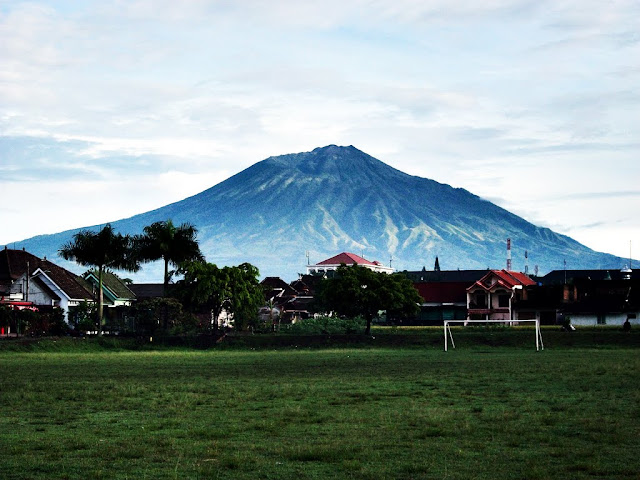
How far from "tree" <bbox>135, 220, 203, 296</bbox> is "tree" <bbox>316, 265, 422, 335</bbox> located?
14.8 metres

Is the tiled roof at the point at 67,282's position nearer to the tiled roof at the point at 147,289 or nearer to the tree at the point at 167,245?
the tree at the point at 167,245

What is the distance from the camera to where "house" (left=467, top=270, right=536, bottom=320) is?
14850 cm

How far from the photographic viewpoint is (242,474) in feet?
63.4

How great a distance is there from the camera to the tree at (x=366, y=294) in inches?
4302

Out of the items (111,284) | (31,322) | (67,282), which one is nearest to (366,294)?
(67,282)

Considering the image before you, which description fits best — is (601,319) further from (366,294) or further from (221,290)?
(221,290)

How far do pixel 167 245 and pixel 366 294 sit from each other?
21046 mm

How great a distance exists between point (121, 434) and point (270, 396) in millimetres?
10734

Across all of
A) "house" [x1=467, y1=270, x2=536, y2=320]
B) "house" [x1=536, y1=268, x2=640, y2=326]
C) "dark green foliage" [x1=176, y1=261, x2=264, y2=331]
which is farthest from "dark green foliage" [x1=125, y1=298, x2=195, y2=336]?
"house" [x1=467, y1=270, x2=536, y2=320]

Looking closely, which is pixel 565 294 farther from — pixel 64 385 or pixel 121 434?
pixel 121 434

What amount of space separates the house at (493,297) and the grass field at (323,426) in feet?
334

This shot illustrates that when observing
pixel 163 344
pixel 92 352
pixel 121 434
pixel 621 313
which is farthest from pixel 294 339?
pixel 121 434

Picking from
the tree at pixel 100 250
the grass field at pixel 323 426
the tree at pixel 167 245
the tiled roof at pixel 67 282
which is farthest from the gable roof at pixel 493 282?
the grass field at pixel 323 426

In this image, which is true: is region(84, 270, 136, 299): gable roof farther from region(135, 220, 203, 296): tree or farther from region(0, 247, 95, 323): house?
region(135, 220, 203, 296): tree
